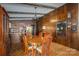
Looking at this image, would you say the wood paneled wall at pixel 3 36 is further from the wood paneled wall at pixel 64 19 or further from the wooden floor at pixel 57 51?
the wood paneled wall at pixel 64 19

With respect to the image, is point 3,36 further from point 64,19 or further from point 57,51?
point 64,19

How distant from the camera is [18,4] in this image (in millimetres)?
2854

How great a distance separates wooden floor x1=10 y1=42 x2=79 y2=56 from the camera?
2.86 m

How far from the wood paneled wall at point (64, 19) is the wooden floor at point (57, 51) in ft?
0.27

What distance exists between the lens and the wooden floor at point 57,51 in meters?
2.86

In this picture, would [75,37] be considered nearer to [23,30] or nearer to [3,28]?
[23,30]

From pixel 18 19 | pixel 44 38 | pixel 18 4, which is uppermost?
pixel 18 4

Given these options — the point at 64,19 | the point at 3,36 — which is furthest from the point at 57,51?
the point at 3,36

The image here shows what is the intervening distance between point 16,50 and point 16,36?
0.27m

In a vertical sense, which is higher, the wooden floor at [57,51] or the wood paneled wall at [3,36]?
the wood paneled wall at [3,36]

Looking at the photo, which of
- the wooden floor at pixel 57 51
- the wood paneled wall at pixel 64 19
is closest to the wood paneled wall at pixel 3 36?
the wooden floor at pixel 57 51

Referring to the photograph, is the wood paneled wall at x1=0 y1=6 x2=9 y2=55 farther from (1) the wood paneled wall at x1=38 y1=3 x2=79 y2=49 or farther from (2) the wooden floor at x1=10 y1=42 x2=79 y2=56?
(1) the wood paneled wall at x1=38 y1=3 x2=79 y2=49

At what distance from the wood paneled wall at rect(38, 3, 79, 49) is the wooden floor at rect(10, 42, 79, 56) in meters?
0.08

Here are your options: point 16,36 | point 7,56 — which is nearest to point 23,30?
point 16,36
